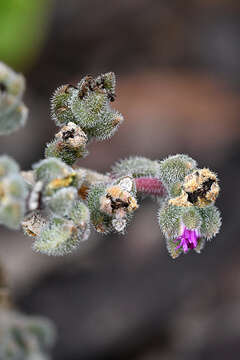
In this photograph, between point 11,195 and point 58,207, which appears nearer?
point 11,195

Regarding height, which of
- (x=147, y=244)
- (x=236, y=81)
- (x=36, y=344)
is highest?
(x=236, y=81)

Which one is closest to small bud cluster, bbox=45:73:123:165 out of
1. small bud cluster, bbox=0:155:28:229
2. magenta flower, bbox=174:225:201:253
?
small bud cluster, bbox=0:155:28:229

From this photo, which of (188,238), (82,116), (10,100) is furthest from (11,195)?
(188,238)

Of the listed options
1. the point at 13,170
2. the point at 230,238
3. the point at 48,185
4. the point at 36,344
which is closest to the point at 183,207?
the point at 48,185

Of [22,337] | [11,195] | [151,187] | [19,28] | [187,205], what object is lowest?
[11,195]

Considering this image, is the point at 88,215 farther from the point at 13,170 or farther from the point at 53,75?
the point at 53,75

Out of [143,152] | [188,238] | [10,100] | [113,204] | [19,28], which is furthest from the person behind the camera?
[143,152]

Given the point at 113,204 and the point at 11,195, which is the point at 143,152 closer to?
the point at 113,204
